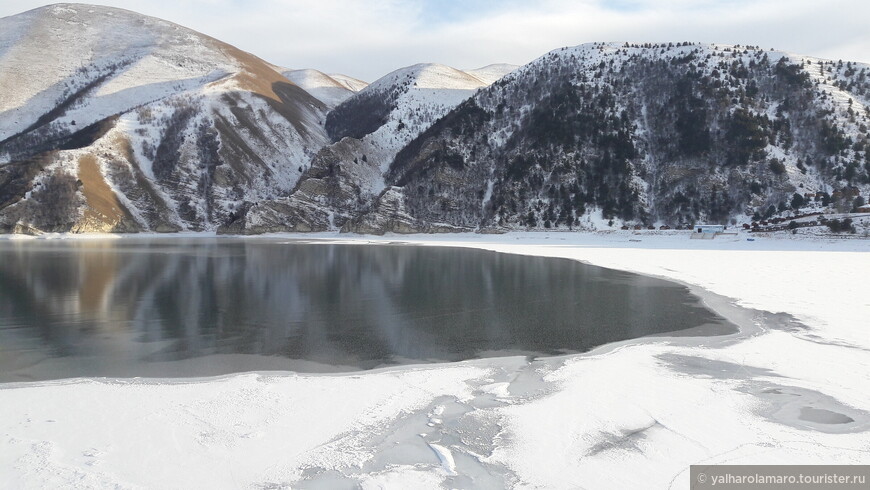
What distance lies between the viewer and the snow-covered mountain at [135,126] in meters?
90.8

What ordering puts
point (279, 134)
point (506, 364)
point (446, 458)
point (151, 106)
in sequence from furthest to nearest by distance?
point (279, 134), point (151, 106), point (506, 364), point (446, 458)

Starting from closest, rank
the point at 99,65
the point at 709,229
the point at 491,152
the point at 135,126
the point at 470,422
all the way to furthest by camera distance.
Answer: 1. the point at 470,422
2. the point at 709,229
3. the point at 491,152
4. the point at 135,126
5. the point at 99,65

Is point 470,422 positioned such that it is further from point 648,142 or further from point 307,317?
point 648,142

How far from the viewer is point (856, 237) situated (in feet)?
140

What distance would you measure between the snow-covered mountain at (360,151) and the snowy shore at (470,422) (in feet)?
273

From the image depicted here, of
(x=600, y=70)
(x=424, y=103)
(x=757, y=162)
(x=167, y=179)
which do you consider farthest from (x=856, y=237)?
(x=167, y=179)

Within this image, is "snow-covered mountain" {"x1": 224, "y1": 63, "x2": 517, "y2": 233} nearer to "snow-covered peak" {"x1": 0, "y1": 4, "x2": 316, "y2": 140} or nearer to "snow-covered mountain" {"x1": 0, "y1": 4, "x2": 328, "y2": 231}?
"snow-covered mountain" {"x1": 0, "y1": 4, "x2": 328, "y2": 231}

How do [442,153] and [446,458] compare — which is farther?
[442,153]

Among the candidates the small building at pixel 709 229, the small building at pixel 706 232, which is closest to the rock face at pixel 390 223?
the small building at pixel 709 229

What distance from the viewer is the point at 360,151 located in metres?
107

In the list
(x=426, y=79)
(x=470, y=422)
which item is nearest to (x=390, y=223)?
(x=470, y=422)

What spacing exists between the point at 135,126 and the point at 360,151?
2079 inches

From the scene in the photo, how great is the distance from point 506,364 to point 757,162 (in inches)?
3007

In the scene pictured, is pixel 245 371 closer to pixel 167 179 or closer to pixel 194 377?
pixel 194 377
